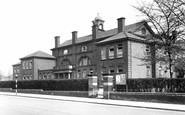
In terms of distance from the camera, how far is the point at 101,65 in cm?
4016

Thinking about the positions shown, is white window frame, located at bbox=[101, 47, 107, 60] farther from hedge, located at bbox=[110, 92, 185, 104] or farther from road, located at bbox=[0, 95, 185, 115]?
road, located at bbox=[0, 95, 185, 115]

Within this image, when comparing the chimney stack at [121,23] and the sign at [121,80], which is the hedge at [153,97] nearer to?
the sign at [121,80]

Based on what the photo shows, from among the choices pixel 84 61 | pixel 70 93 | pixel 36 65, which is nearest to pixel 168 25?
pixel 70 93

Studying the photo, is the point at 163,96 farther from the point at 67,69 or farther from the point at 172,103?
the point at 67,69

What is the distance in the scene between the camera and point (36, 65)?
58.0 m

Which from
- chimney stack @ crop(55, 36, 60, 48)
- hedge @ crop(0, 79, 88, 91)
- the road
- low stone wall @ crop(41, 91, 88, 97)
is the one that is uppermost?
chimney stack @ crop(55, 36, 60, 48)

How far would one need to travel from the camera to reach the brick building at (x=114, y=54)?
119 feet

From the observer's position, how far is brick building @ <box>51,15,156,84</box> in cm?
3619

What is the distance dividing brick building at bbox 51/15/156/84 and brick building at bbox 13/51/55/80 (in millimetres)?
5460

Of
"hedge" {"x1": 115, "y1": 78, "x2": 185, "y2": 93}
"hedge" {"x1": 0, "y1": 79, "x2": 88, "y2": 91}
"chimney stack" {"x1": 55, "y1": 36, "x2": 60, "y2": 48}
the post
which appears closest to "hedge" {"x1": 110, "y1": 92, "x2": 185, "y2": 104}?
the post

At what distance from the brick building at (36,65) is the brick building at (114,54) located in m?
5.46

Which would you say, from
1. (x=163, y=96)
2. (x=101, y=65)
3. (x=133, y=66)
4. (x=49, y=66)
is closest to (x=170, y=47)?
(x=163, y=96)

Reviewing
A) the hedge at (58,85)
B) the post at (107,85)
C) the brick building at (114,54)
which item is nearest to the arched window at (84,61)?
the brick building at (114,54)

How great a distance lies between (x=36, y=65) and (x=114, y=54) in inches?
→ 1060
